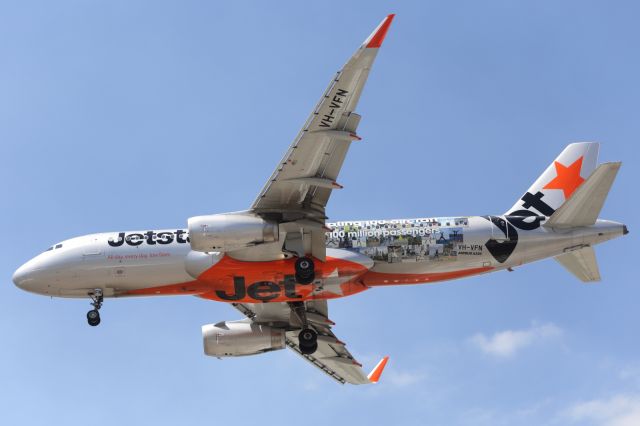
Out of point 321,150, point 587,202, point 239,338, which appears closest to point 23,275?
point 239,338

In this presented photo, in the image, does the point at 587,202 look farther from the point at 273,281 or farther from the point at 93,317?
the point at 93,317

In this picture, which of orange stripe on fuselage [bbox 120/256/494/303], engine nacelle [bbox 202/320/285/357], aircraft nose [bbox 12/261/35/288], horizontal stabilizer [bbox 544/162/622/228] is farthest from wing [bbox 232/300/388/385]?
horizontal stabilizer [bbox 544/162/622/228]

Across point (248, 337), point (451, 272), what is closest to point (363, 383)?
point (248, 337)

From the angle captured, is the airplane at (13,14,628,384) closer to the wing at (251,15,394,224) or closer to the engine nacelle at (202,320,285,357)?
the wing at (251,15,394,224)

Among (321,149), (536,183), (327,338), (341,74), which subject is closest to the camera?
(341,74)

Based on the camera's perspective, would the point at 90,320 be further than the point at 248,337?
No

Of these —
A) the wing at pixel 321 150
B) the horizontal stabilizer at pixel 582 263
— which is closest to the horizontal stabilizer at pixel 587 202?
the horizontal stabilizer at pixel 582 263

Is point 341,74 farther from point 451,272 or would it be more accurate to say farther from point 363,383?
point 363,383

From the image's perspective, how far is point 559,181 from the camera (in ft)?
152

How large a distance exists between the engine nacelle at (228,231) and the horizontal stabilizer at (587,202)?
1227cm

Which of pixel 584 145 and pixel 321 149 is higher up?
pixel 584 145

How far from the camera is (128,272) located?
140ft

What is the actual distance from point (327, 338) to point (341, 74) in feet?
59.8

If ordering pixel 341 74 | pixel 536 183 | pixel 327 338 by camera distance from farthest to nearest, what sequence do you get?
pixel 327 338 → pixel 536 183 → pixel 341 74
